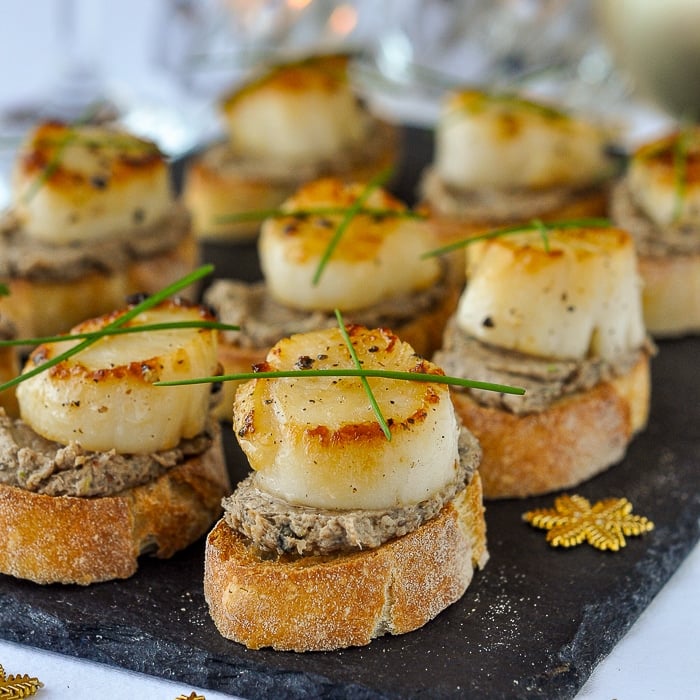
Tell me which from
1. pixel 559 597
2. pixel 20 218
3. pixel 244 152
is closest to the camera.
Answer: pixel 559 597

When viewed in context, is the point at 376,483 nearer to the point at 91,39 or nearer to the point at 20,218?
the point at 20,218

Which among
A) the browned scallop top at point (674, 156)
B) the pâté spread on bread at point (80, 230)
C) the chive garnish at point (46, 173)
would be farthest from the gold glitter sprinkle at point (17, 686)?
the browned scallop top at point (674, 156)

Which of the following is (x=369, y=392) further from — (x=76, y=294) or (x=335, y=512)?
(x=76, y=294)

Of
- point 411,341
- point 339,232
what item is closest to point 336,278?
point 339,232

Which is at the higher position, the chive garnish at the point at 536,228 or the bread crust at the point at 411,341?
the chive garnish at the point at 536,228

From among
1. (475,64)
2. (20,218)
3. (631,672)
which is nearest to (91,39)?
(475,64)

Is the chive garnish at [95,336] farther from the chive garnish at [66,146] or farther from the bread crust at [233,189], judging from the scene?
the bread crust at [233,189]
